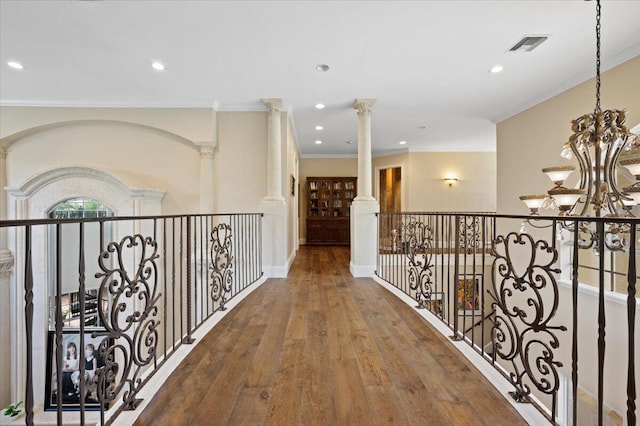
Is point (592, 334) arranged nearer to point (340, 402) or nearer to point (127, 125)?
point (340, 402)

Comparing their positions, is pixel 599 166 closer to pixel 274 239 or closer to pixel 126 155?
pixel 274 239

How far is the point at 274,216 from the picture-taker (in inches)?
186

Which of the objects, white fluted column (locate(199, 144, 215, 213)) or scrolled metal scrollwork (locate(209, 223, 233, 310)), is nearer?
scrolled metal scrollwork (locate(209, 223, 233, 310))

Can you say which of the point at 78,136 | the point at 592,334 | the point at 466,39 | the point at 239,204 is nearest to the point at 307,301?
the point at 239,204

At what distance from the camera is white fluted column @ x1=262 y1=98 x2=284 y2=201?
4766 millimetres

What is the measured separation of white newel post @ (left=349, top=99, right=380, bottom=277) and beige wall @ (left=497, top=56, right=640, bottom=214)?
9.54 ft

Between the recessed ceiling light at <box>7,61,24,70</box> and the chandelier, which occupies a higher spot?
the recessed ceiling light at <box>7,61,24,70</box>

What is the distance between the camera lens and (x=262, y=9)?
2.69m

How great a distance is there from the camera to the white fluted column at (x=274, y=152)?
4766 mm

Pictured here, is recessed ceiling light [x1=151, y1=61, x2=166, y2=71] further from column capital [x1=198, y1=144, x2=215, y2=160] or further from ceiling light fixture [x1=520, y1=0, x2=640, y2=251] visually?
ceiling light fixture [x1=520, y1=0, x2=640, y2=251]

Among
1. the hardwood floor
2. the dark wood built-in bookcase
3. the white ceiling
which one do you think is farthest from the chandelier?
the dark wood built-in bookcase

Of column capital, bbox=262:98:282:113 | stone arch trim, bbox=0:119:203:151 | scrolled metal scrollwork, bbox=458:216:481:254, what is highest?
column capital, bbox=262:98:282:113

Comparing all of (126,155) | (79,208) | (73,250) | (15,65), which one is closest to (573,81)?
(126,155)

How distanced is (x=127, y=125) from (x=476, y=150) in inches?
350
